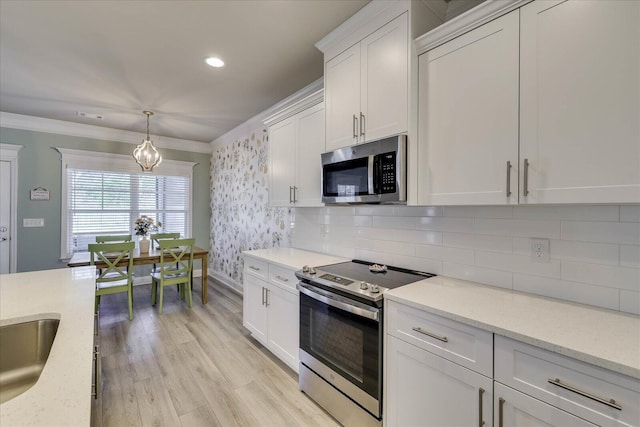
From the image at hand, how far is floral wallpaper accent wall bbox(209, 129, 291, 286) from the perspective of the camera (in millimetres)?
3760

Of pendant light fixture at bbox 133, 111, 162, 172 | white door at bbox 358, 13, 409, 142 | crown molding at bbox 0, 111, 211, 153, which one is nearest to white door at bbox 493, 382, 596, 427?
white door at bbox 358, 13, 409, 142

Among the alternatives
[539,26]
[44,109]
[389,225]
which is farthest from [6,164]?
[539,26]

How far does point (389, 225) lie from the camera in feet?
7.23

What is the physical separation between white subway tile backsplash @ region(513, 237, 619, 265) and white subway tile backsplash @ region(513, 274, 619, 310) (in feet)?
0.40

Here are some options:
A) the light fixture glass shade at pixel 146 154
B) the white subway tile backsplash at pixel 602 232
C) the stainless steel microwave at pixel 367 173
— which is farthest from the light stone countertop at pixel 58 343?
the light fixture glass shade at pixel 146 154

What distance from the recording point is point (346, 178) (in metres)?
2.02

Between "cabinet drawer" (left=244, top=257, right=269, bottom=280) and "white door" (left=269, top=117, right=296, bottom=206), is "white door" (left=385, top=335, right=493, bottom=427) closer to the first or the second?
"cabinet drawer" (left=244, top=257, right=269, bottom=280)

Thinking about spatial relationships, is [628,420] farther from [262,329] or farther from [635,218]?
[262,329]

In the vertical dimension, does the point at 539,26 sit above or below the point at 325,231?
above

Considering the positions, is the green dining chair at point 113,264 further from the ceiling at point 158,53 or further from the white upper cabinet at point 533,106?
the white upper cabinet at point 533,106

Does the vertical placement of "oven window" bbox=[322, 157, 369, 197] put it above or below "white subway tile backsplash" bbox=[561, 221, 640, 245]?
above

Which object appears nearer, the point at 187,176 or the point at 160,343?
the point at 160,343

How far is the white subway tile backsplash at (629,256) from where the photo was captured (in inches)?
48.4

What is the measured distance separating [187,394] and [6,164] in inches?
168
